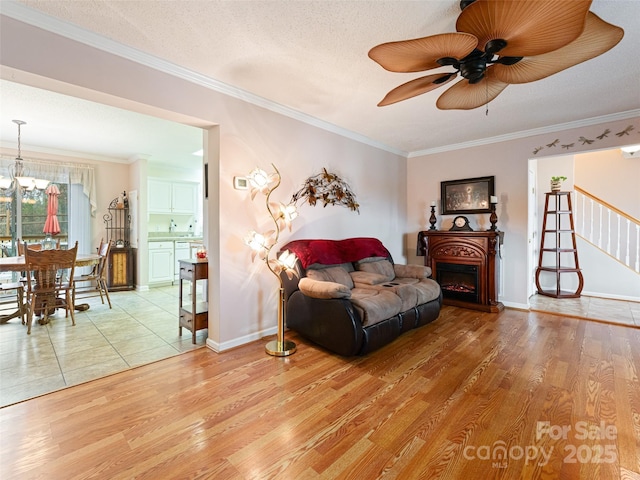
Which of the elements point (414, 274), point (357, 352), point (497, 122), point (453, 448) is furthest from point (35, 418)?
point (497, 122)

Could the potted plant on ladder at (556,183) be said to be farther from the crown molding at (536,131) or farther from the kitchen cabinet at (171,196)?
the kitchen cabinet at (171,196)

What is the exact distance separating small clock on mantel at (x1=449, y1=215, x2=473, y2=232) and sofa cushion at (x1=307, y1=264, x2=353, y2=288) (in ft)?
6.96

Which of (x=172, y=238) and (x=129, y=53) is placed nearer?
(x=129, y=53)

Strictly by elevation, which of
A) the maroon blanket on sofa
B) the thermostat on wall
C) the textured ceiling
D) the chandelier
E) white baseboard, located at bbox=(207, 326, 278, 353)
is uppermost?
the textured ceiling

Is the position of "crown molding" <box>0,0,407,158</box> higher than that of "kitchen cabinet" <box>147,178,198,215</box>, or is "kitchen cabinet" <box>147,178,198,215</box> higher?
"crown molding" <box>0,0,407,158</box>

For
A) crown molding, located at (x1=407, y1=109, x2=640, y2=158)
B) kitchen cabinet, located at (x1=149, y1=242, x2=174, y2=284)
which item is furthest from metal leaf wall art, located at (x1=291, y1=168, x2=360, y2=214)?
kitchen cabinet, located at (x1=149, y1=242, x2=174, y2=284)

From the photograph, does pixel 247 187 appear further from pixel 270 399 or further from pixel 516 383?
pixel 516 383

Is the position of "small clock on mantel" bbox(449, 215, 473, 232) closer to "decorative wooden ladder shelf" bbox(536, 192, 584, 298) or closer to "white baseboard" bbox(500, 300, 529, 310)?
"white baseboard" bbox(500, 300, 529, 310)

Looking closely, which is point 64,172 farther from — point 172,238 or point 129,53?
point 129,53

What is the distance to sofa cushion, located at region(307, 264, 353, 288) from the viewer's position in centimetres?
315

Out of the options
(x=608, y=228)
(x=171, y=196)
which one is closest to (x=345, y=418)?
(x=608, y=228)

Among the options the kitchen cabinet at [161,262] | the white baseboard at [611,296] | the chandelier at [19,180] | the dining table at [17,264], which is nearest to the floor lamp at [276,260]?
the dining table at [17,264]

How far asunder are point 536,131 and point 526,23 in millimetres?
3337

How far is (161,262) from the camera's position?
19.4 feet
